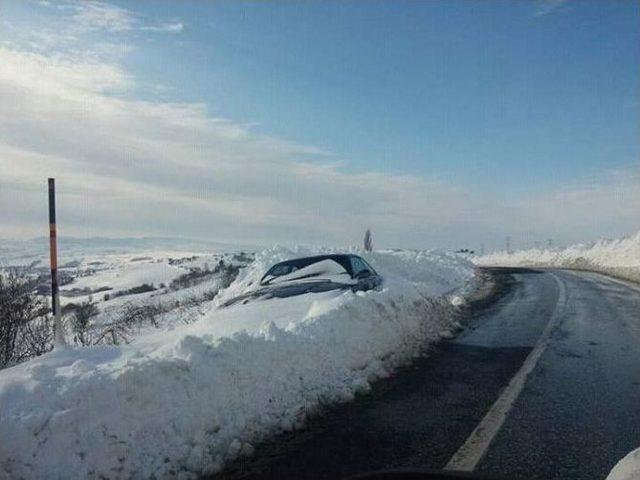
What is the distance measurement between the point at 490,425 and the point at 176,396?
2.63 m

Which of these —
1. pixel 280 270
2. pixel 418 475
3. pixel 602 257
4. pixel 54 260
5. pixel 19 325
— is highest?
pixel 54 260

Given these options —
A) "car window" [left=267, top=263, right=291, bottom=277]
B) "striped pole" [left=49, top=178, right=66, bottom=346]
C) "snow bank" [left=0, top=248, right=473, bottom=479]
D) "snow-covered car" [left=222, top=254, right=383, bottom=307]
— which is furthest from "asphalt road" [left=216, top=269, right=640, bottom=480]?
"car window" [left=267, top=263, right=291, bottom=277]

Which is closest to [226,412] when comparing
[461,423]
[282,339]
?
[282,339]

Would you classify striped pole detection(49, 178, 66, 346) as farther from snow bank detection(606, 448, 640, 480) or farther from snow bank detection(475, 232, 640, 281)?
snow bank detection(475, 232, 640, 281)

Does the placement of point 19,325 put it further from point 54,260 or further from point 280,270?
point 280,270

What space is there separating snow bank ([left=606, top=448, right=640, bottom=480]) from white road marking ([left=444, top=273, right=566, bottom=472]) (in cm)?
130

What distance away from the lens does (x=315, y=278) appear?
10500 mm

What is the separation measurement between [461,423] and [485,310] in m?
8.92

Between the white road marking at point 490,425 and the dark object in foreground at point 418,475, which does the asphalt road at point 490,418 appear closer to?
the white road marking at point 490,425

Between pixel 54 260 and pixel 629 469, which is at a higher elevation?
pixel 54 260

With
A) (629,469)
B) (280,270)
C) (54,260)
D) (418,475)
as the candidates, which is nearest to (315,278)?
(280,270)

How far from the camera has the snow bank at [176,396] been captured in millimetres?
3822

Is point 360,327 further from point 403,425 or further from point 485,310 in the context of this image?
point 485,310

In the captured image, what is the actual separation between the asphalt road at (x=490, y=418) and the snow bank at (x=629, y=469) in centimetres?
90
